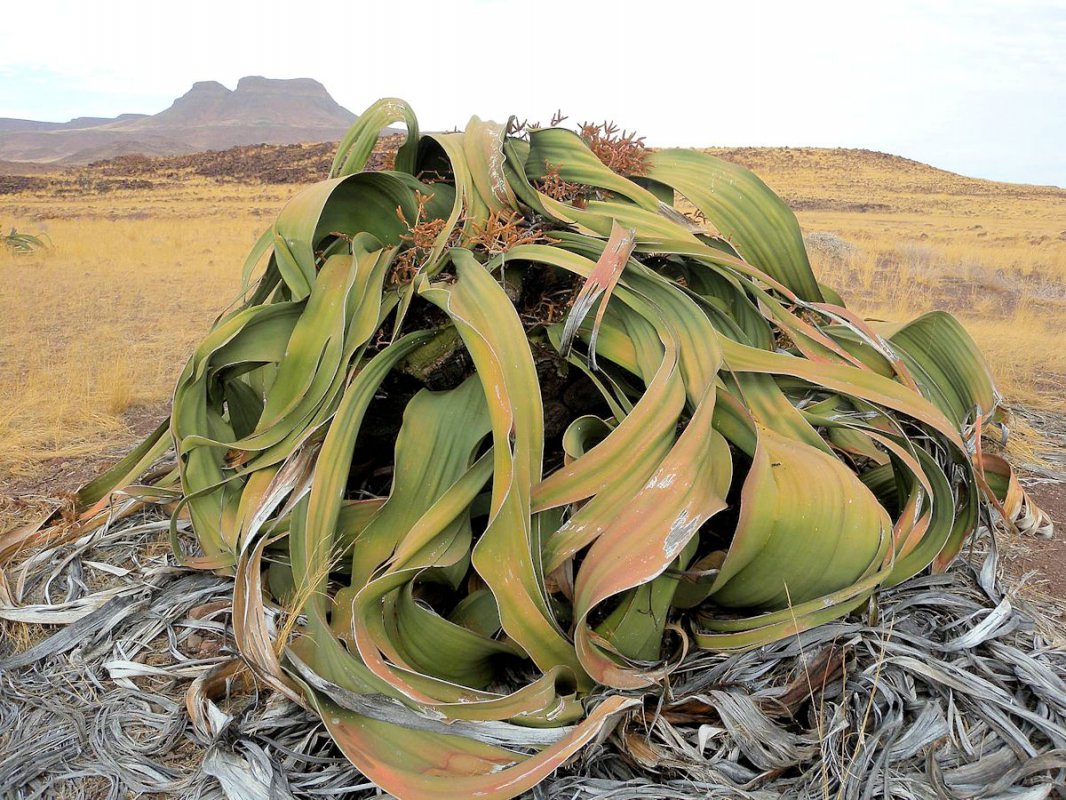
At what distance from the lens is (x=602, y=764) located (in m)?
1.36

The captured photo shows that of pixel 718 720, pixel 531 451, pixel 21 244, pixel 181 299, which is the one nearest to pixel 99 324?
pixel 181 299

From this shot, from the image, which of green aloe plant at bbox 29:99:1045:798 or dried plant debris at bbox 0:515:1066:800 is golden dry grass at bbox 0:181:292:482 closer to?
green aloe plant at bbox 29:99:1045:798

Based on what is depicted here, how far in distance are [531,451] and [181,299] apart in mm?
5716

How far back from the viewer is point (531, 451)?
1448 millimetres

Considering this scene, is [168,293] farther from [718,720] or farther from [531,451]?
[718,720]

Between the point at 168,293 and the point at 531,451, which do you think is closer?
the point at 531,451

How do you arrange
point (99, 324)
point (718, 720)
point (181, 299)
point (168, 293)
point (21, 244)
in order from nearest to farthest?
point (718, 720), point (99, 324), point (181, 299), point (168, 293), point (21, 244)

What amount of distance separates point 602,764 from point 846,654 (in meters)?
0.50

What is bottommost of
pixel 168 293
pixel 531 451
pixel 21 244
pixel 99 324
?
pixel 99 324

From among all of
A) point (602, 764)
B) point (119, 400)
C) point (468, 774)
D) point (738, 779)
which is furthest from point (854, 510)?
point (119, 400)

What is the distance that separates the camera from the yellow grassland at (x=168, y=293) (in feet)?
11.4

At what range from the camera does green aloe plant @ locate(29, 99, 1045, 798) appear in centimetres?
133

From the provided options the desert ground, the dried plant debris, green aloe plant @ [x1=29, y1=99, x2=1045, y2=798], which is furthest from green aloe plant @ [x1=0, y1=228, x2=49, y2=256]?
the dried plant debris

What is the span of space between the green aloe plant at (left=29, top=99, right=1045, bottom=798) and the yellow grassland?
1493 millimetres
